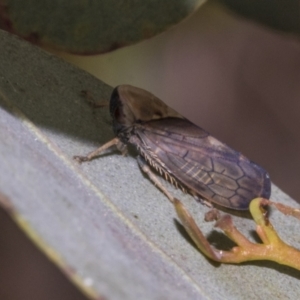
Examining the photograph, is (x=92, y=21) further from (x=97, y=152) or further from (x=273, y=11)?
(x=273, y=11)

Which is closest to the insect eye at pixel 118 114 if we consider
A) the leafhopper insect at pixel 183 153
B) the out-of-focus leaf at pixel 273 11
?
the leafhopper insect at pixel 183 153

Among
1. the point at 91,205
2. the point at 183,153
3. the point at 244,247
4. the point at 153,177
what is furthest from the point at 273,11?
the point at 91,205

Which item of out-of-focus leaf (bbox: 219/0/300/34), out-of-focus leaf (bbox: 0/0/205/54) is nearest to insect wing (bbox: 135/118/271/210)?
out-of-focus leaf (bbox: 0/0/205/54)

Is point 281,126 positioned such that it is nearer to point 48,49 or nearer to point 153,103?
point 153,103

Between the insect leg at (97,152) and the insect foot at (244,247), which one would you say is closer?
the insect foot at (244,247)

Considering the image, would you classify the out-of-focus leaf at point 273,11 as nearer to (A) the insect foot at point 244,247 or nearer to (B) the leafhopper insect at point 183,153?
(B) the leafhopper insect at point 183,153

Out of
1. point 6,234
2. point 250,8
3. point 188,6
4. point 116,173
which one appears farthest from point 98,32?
point 6,234

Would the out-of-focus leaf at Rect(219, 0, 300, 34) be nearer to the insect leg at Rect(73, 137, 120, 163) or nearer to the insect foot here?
the insect leg at Rect(73, 137, 120, 163)
